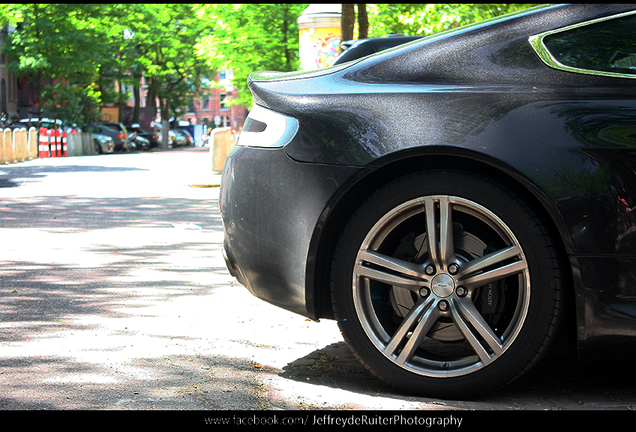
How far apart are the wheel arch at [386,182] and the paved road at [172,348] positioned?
1.41 ft

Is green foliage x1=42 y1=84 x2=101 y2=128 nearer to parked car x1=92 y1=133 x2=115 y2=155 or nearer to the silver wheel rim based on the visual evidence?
parked car x1=92 y1=133 x2=115 y2=155

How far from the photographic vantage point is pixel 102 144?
122 feet

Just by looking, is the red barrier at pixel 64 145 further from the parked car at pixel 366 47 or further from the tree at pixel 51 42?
the parked car at pixel 366 47

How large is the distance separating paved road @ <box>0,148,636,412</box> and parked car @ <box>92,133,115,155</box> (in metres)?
29.9

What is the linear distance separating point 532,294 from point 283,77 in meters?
1.52

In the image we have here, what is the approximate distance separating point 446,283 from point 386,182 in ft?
1.63

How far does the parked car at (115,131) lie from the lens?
124 feet

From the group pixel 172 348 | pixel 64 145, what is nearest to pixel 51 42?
pixel 64 145

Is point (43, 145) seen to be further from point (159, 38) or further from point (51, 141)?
point (159, 38)

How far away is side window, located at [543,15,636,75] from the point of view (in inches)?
122

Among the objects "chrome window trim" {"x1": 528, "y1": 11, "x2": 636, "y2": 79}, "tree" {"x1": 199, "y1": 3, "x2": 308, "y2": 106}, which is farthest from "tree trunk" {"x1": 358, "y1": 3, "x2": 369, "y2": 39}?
"tree" {"x1": 199, "y1": 3, "x2": 308, "y2": 106}

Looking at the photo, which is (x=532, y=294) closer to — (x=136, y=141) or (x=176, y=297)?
A: (x=176, y=297)

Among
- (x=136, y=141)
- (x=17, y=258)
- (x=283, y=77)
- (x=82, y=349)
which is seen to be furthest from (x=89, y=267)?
(x=136, y=141)
